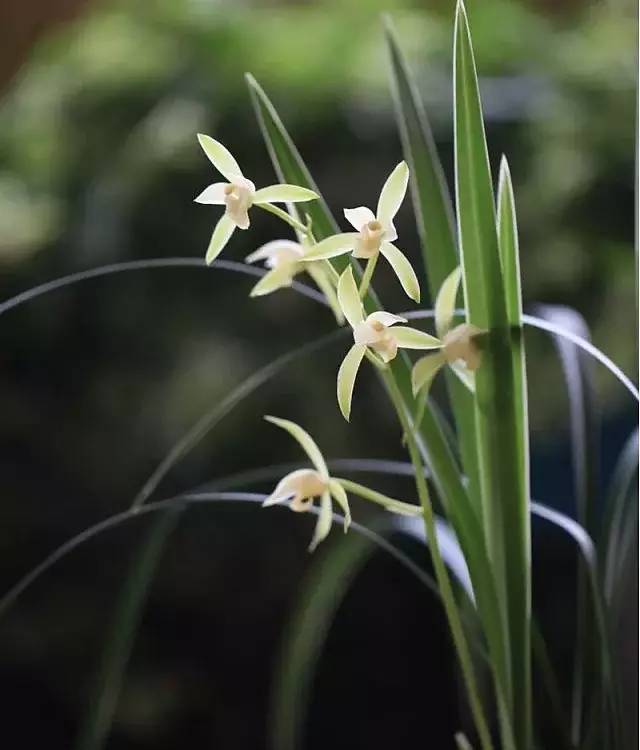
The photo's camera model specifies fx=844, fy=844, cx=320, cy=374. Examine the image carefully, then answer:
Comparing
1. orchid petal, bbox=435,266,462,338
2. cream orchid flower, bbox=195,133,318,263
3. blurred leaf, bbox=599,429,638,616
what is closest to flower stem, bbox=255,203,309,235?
cream orchid flower, bbox=195,133,318,263

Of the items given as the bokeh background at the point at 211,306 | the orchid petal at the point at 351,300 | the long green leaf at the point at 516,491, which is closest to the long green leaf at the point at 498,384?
the long green leaf at the point at 516,491

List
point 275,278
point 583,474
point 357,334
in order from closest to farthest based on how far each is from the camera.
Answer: point 357,334
point 275,278
point 583,474

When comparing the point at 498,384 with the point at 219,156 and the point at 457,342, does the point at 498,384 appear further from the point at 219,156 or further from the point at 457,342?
the point at 219,156

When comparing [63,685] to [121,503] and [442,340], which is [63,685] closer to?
[121,503]

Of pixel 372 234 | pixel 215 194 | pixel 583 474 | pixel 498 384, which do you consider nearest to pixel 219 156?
pixel 215 194

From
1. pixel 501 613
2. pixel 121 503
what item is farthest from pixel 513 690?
pixel 121 503

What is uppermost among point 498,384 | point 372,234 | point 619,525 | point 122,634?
point 372,234

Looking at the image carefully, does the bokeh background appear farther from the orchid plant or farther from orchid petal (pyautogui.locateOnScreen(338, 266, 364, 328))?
orchid petal (pyautogui.locateOnScreen(338, 266, 364, 328))

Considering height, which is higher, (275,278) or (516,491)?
(275,278)
